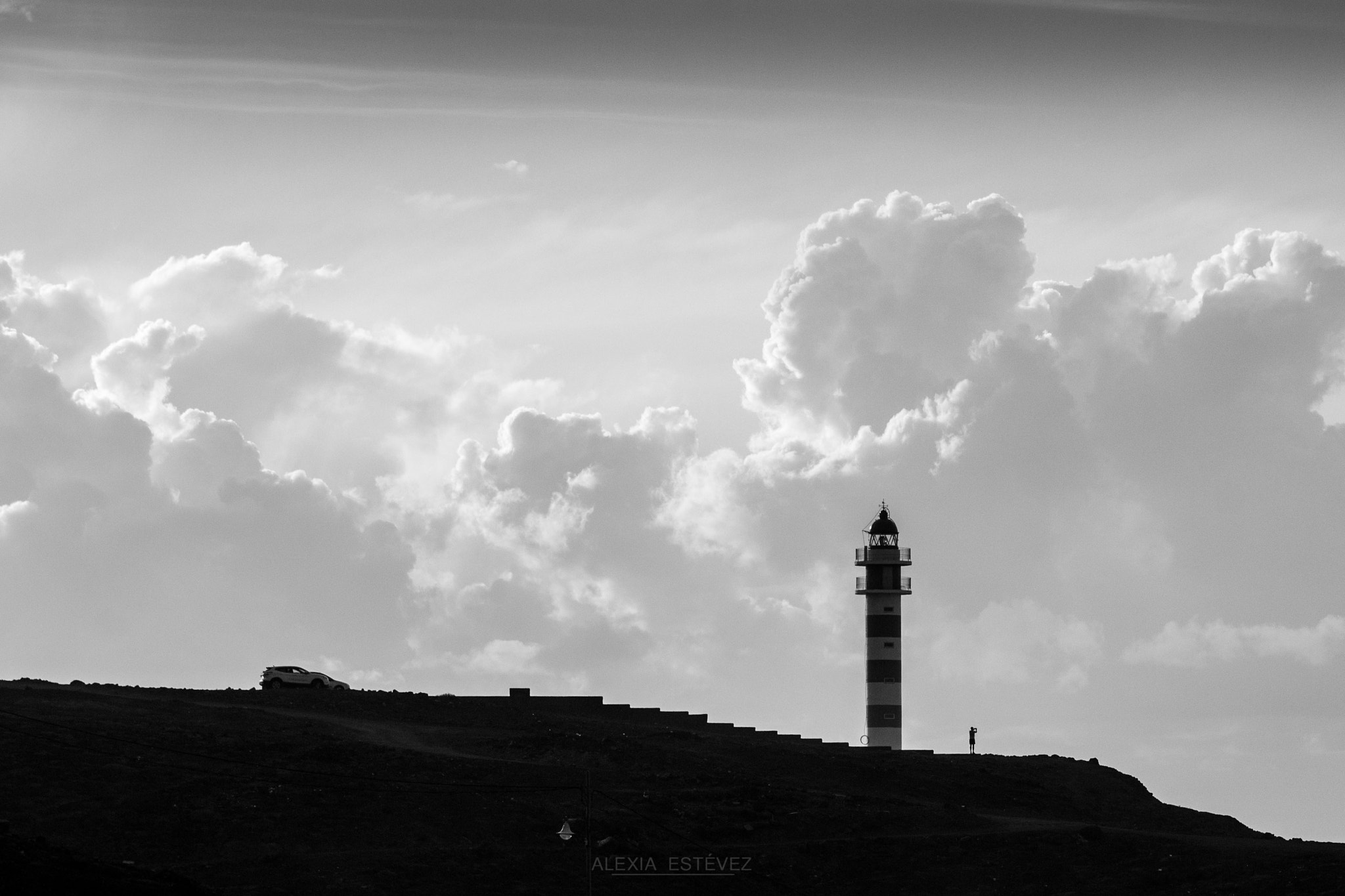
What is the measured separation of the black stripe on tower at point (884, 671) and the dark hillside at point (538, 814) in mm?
11085

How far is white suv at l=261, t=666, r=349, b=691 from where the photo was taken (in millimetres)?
104250

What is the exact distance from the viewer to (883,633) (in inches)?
4240

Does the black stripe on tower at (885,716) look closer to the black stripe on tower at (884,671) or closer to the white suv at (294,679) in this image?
the black stripe on tower at (884,671)

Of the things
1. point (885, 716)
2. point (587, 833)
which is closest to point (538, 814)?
point (587, 833)

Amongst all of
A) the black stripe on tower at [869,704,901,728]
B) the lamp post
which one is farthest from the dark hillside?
the black stripe on tower at [869,704,901,728]

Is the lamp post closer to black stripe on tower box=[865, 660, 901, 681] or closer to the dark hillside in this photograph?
the dark hillside

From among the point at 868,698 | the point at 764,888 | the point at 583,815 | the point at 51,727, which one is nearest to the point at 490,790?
the point at 583,815

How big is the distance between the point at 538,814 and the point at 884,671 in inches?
1189

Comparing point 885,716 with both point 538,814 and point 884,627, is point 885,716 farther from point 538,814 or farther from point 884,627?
point 538,814

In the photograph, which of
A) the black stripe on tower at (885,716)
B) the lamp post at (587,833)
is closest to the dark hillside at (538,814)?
the lamp post at (587,833)

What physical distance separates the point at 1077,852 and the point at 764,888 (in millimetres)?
12662

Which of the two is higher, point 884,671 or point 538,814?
point 884,671

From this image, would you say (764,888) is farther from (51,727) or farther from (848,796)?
(51,727)

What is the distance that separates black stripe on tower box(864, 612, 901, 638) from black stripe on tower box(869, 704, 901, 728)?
12.2ft
